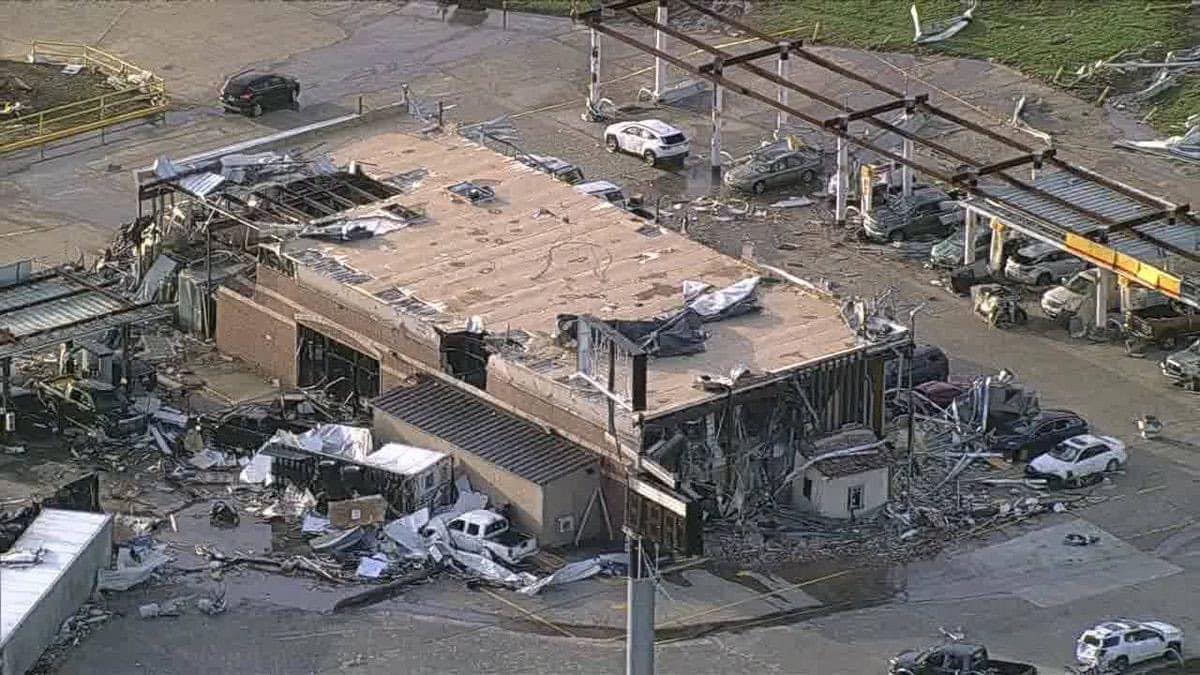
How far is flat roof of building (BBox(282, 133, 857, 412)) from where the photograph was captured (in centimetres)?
7456

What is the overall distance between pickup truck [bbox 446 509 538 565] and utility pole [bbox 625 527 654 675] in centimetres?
786

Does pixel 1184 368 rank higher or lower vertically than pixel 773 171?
higher

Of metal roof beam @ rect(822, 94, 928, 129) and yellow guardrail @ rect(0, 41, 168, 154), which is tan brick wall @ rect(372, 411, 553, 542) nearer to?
metal roof beam @ rect(822, 94, 928, 129)

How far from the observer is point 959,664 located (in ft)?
212

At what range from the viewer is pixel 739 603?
69250 millimetres

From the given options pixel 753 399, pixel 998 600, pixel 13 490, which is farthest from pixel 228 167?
pixel 998 600

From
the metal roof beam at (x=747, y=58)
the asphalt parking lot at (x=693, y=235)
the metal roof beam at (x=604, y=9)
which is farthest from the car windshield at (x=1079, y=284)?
the metal roof beam at (x=604, y=9)

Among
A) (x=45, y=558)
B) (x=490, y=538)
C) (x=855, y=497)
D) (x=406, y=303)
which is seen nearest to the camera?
(x=45, y=558)

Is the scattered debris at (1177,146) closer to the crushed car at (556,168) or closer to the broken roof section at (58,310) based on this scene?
the crushed car at (556,168)

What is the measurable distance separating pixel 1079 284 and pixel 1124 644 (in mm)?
20350

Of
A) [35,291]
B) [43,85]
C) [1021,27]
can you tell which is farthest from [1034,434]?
[43,85]

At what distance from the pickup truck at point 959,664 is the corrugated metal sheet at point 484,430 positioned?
10.2 metres

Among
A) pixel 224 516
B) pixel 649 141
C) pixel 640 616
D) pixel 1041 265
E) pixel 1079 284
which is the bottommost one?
pixel 649 141

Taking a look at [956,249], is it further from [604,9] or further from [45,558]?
[45,558]
